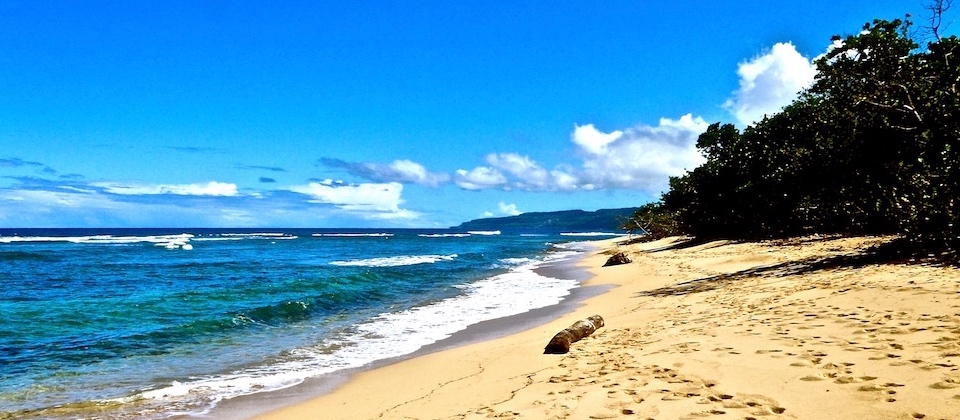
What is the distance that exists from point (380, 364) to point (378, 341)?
228 cm

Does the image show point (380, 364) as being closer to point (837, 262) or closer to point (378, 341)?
point (378, 341)

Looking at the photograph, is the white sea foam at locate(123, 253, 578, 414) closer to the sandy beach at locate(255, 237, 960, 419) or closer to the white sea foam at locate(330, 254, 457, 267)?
the sandy beach at locate(255, 237, 960, 419)

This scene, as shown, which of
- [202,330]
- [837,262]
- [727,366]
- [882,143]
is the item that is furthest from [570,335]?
[882,143]

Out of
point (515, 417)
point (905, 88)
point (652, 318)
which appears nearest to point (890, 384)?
point (515, 417)

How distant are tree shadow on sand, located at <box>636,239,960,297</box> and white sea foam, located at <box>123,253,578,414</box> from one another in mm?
4359

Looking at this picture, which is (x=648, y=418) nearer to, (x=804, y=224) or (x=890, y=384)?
(x=890, y=384)

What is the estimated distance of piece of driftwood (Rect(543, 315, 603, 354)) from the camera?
9.41m

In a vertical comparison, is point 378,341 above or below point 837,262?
below

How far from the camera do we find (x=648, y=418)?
527 cm

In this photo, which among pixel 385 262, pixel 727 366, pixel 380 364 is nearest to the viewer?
pixel 727 366

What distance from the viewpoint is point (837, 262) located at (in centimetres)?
1694

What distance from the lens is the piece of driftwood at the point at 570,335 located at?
30.9ft

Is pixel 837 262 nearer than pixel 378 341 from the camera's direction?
No

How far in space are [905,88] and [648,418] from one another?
46.8 feet
